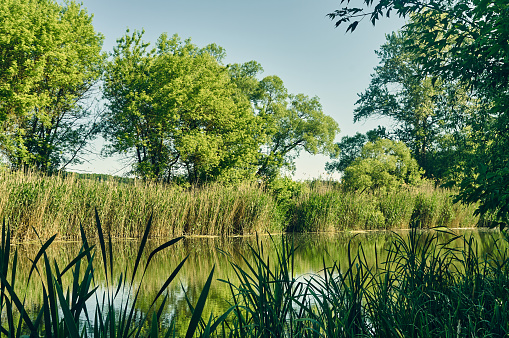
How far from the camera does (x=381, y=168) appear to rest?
2477 cm

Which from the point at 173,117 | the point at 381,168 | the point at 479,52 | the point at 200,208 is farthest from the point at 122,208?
the point at 381,168

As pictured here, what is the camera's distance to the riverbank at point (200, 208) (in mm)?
12047

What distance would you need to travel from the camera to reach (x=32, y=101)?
1986cm

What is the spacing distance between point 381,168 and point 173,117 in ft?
35.4

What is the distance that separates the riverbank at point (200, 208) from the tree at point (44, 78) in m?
6.38

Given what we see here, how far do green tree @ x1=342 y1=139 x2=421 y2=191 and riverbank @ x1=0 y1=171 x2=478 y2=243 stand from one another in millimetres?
1897

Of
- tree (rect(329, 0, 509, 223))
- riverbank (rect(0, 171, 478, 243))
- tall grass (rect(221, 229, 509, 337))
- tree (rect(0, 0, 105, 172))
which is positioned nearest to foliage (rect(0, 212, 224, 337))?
tall grass (rect(221, 229, 509, 337))

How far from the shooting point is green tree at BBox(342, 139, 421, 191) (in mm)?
23453

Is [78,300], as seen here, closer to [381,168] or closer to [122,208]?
[122,208]

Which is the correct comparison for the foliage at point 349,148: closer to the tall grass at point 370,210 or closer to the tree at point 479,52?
the tall grass at point 370,210

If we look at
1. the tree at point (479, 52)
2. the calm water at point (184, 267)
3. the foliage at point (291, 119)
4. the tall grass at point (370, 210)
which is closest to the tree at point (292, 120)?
the foliage at point (291, 119)

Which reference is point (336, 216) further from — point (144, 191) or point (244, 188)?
point (144, 191)

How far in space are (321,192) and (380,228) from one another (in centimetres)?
348

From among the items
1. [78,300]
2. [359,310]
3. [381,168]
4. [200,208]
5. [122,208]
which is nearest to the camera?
[78,300]
